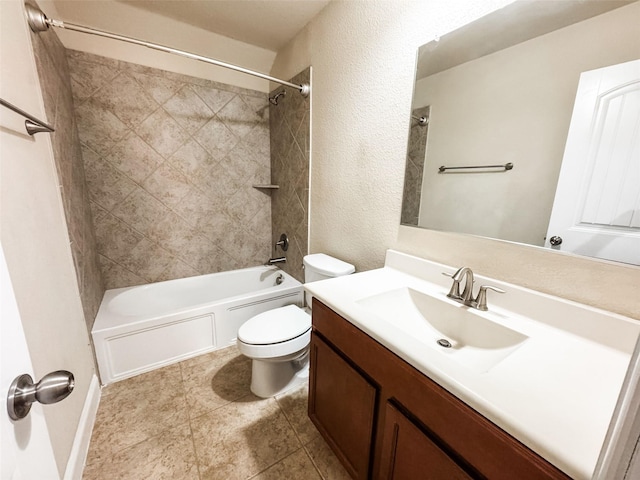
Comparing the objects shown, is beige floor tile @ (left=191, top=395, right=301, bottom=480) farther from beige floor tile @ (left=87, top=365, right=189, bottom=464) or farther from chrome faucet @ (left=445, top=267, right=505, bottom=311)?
chrome faucet @ (left=445, top=267, right=505, bottom=311)

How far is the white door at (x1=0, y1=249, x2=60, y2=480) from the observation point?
1.08 ft

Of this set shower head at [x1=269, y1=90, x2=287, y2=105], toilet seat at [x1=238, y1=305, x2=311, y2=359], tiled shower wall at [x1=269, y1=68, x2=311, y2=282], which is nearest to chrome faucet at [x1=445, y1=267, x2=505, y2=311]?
toilet seat at [x1=238, y1=305, x2=311, y2=359]

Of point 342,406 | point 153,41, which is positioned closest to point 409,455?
point 342,406

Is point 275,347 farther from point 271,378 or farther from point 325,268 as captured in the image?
point 325,268

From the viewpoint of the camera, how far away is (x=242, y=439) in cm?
123

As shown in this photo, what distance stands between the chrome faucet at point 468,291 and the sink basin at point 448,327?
1.5 inches

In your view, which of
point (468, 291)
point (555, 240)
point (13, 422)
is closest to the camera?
point (13, 422)

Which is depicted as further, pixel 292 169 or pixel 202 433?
pixel 292 169

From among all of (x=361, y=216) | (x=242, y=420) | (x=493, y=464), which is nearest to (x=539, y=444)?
(x=493, y=464)

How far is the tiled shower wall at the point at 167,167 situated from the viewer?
6.05 ft

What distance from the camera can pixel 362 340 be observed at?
82cm

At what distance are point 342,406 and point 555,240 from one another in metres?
0.94

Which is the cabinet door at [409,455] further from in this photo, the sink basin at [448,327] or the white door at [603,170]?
the white door at [603,170]

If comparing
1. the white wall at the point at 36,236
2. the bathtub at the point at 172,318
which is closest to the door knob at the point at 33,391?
the white wall at the point at 36,236
